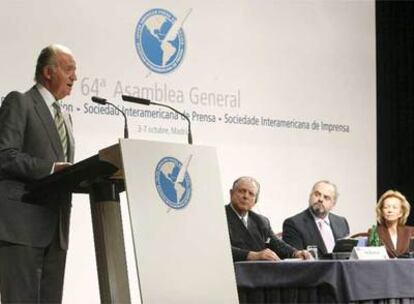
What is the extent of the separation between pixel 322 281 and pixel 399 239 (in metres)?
1.78

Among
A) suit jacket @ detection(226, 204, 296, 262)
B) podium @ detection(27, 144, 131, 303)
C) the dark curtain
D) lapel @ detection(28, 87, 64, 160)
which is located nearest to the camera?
podium @ detection(27, 144, 131, 303)

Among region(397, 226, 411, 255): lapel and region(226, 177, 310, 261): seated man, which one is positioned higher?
region(226, 177, 310, 261): seated man

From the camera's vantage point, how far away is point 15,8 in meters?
5.54

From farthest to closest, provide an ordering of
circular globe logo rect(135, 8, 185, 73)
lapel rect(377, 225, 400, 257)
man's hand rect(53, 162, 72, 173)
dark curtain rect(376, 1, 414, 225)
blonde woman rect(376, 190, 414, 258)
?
dark curtain rect(376, 1, 414, 225)
circular globe logo rect(135, 8, 185, 73)
blonde woman rect(376, 190, 414, 258)
lapel rect(377, 225, 400, 257)
man's hand rect(53, 162, 72, 173)

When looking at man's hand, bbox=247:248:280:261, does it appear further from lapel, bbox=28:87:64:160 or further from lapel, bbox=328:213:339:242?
lapel, bbox=28:87:64:160

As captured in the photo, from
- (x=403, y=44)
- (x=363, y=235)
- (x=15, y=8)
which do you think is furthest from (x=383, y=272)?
(x=403, y=44)

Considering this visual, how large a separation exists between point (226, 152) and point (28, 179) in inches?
141

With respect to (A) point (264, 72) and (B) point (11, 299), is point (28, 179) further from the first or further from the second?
(A) point (264, 72)

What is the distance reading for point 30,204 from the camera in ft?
10.6

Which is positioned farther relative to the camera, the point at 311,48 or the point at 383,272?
the point at 311,48

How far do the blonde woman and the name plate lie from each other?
41.5 inches

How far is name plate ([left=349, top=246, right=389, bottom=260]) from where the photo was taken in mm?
4863

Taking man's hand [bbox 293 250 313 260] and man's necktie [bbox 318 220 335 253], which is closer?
man's hand [bbox 293 250 313 260]

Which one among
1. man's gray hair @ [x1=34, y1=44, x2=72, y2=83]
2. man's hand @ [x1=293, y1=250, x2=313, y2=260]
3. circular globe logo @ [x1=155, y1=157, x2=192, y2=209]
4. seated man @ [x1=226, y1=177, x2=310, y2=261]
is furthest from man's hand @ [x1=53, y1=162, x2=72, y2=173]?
man's hand @ [x1=293, y1=250, x2=313, y2=260]
